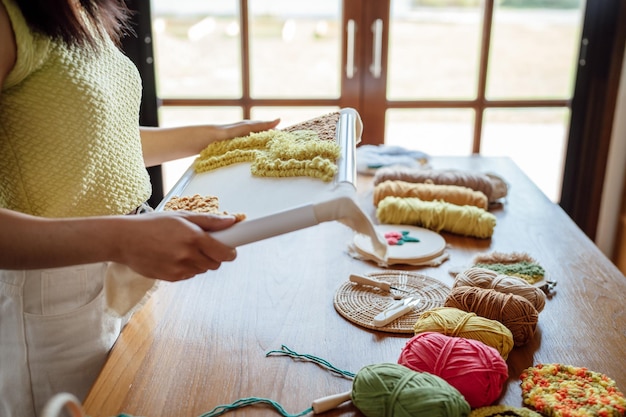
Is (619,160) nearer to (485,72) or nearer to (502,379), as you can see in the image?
(485,72)

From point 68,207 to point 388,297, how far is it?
0.56 metres

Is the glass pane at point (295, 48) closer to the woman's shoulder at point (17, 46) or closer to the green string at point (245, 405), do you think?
the woman's shoulder at point (17, 46)

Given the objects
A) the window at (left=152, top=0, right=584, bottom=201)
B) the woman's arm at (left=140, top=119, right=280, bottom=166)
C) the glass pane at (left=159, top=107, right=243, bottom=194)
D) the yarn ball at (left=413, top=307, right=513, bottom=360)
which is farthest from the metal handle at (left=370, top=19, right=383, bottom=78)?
the yarn ball at (left=413, top=307, right=513, bottom=360)

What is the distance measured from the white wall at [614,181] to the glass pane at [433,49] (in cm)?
56

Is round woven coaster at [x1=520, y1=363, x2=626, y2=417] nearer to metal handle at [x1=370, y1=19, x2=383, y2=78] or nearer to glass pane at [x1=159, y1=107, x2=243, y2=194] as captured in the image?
metal handle at [x1=370, y1=19, x2=383, y2=78]

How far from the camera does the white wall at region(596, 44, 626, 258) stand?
246 cm

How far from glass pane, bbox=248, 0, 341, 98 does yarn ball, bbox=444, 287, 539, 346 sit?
1.69m

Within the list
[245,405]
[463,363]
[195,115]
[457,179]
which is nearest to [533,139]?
[457,179]

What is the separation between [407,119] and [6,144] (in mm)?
1969

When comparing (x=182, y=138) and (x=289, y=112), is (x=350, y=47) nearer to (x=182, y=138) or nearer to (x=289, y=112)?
(x=289, y=112)

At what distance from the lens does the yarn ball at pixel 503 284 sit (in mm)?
1024

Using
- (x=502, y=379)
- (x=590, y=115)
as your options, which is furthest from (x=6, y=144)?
(x=590, y=115)

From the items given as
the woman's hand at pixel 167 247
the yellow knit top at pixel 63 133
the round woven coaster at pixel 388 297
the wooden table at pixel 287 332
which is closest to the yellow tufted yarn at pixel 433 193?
the wooden table at pixel 287 332

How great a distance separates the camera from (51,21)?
80 centimetres
